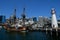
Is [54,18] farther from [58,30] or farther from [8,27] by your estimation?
[8,27]

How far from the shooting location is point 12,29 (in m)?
121

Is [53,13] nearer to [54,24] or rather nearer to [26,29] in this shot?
[54,24]

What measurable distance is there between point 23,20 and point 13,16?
11.4 meters

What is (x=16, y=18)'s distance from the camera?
159500mm

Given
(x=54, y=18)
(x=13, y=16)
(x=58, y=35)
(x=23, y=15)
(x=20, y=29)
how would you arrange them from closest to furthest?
(x=58, y=35) < (x=54, y=18) < (x=20, y=29) < (x=23, y=15) < (x=13, y=16)

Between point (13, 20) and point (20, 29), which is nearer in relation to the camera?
point (20, 29)

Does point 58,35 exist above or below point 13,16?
below

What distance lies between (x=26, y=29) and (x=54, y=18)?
36.1 m

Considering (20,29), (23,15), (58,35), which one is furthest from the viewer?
(23,15)

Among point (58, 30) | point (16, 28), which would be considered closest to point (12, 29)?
point (16, 28)

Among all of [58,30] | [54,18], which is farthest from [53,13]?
[58,30]

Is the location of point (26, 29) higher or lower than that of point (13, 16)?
lower

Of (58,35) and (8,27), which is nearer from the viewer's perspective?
(58,35)

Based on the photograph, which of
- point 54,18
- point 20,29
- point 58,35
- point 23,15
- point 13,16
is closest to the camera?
point 58,35
